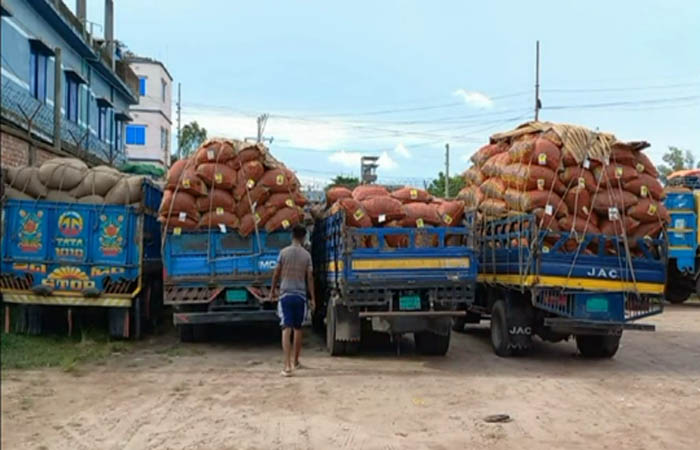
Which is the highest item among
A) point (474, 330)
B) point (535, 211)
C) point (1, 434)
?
point (535, 211)

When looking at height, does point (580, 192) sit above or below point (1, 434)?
above

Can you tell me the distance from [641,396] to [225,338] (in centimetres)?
661

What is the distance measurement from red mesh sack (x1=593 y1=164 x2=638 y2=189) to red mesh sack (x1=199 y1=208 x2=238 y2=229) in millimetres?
5197

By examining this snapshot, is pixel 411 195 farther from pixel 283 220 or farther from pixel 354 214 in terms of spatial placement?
pixel 283 220

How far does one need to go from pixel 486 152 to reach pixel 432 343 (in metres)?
3.61

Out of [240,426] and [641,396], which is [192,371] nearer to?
[240,426]

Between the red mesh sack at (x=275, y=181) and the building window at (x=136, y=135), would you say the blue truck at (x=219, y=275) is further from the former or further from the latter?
the building window at (x=136, y=135)

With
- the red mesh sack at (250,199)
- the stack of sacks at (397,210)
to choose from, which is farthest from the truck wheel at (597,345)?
the red mesh sack at (250,199)

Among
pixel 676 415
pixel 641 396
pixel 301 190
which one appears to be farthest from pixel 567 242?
pixel 301 190

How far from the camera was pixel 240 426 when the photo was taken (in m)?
6.07

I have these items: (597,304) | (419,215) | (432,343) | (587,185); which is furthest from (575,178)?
(432,343)

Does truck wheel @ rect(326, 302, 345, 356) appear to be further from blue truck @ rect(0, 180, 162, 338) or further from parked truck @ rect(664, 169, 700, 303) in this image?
parked truck @ rect(664, 169, 700, 303)

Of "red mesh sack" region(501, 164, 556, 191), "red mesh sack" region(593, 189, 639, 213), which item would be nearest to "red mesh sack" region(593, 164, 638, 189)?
"red mesh sack" region(593, 189, 639, 213)

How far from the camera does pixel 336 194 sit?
10.7 metres
